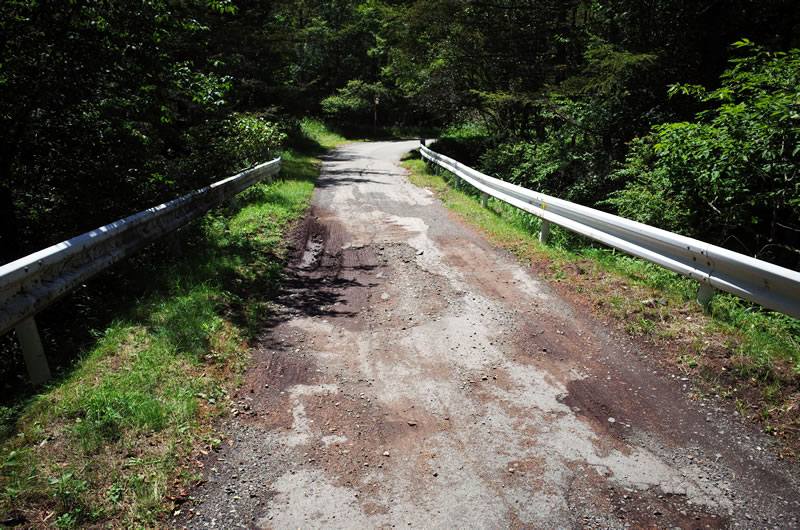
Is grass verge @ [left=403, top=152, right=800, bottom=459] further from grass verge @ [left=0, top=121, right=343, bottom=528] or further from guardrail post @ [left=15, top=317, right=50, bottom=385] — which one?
guardrail post @ [left=15, top=317, right=50, bottom=385]

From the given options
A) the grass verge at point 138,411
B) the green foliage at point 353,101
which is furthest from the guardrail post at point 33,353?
the green foliage at point 353,101

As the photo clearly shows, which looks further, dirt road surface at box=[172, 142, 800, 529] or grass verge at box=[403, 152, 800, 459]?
grass verge at box=[403, 152, 800, 459]

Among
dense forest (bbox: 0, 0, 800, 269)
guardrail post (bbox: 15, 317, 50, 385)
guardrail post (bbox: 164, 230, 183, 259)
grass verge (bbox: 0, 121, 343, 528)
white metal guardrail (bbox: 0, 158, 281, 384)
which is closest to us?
grass verge (bbox: 0, 121, 343, 528)

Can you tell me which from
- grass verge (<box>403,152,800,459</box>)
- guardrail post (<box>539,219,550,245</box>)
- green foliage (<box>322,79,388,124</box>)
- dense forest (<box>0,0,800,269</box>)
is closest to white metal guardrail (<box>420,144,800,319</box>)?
guardrail post (<box>539,219,550,245</box>)

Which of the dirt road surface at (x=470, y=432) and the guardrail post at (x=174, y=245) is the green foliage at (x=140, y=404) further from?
the guardrail post at (x=174, y=245)

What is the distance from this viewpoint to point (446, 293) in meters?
5.55

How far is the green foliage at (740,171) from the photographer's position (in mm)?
5379

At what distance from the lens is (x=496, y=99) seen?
12273 mm

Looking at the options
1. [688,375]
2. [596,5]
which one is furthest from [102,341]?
[596,5]

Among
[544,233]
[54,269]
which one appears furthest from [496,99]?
[54,269]

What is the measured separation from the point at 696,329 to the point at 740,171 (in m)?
2.51

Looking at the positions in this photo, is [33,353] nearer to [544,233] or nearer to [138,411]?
[138,411]

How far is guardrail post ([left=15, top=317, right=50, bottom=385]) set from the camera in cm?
335

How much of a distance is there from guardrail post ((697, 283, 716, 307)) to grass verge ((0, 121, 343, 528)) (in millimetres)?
4178
